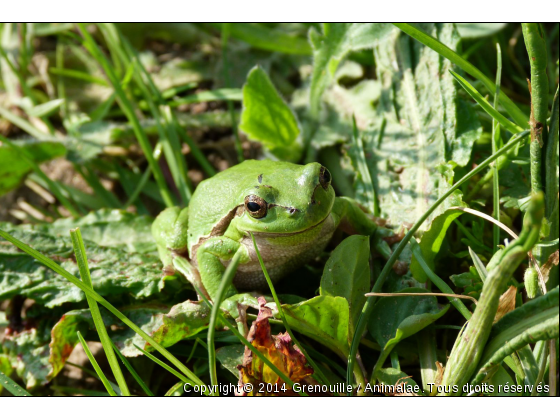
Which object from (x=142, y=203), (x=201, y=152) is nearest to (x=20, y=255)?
(x=142, y=203)

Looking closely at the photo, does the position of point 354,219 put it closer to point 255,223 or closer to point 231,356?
point 255,223

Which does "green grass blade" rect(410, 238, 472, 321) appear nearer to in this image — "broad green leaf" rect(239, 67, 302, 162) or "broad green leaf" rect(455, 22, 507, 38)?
"broad green leaf" rect(239, 67, 302, 162)

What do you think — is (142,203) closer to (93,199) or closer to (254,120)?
(93,199)

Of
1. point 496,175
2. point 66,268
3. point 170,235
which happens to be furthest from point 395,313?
point 66,268

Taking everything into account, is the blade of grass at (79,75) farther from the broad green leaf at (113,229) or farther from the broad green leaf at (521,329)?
the broad green leaf at (521,329)

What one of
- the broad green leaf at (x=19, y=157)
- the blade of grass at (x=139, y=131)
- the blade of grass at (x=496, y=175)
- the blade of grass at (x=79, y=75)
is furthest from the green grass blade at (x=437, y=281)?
the blade of grass at (x=79, y=75)

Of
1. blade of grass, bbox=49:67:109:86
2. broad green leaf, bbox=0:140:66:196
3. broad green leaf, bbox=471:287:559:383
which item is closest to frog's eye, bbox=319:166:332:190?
broad green leaf, bbox=471:287:559:383
